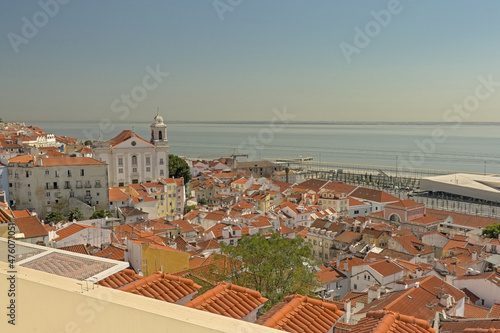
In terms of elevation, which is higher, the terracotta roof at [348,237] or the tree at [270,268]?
the tree at [270,268]

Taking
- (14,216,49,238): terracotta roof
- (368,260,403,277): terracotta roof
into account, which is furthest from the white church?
(368,260,403,277): terracotta roof

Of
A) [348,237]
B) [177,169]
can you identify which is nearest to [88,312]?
[348,237]

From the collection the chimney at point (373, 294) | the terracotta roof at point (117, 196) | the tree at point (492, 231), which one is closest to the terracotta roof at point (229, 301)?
the chimney at point (373, 294)

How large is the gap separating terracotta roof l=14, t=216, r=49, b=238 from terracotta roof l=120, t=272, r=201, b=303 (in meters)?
6.59

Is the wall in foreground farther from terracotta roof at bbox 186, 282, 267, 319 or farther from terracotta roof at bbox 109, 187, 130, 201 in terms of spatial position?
terracotta roof at bbox 109, 187, 130, 201

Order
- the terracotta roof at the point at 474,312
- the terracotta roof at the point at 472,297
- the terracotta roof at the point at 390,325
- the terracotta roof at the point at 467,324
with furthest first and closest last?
the terracotta roof at the point at 472,297
the terracotta roof at the point at 474,312
the terracotta roof at the point at 467,324
the terracotta roof at the point at 390,325

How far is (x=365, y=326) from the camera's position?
1.67m

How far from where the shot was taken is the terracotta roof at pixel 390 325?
1609 mm

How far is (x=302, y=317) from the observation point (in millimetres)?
1727

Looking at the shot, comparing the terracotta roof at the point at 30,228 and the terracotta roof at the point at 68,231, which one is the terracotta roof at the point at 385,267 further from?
the terracotta roof at the point at 30,228

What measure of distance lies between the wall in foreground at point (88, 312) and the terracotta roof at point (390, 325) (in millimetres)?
438

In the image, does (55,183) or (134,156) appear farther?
(134,156)

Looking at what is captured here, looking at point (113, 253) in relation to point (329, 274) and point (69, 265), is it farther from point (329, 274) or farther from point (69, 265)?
point (69, 265)

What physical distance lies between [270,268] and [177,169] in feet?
71.5
